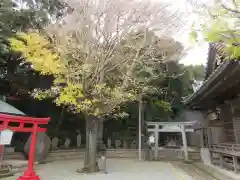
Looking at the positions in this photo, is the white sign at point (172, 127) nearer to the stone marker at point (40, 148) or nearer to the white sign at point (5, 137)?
the stone marker at point (40, 148)

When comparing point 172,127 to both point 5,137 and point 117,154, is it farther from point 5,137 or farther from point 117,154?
point 5,137

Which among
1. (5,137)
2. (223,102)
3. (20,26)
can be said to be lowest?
(5,137)

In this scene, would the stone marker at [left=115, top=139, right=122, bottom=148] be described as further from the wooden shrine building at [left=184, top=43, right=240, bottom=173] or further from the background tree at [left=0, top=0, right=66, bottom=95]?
the background tree at [left=0, top=0, right=66, bottom=95]

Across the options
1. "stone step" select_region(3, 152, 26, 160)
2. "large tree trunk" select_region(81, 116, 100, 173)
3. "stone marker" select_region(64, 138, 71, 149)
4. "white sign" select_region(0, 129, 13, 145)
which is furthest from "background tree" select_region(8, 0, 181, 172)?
"stone marker" select_region(64, 138, 71, 149)

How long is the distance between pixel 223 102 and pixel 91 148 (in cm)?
739

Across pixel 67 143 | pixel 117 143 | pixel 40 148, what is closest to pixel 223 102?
pixel 40 148

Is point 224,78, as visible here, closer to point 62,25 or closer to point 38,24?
point 62,25

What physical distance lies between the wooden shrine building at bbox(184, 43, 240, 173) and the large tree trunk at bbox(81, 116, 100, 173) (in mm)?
5146

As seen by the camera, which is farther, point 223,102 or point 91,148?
point 223,102

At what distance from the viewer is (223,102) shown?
13.0 m

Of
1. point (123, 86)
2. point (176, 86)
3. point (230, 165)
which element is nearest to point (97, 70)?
point (123, 86)

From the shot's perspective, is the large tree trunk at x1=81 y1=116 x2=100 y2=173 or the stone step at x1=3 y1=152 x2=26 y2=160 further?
the stone step at x1=3 y1=152 x2=26 y2=160

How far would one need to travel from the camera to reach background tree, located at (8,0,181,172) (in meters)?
10.7

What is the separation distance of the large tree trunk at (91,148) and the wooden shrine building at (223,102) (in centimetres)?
515
